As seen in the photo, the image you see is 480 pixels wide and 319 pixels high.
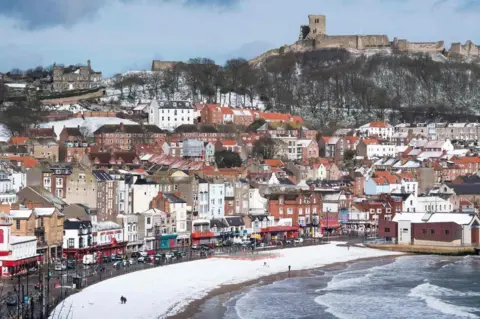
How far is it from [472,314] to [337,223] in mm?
32766

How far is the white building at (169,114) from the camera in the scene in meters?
107

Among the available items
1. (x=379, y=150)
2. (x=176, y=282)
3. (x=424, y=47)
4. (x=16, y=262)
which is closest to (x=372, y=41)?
(x=424, y=47)

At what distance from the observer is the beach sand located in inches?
1607

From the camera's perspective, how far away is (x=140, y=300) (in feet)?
137

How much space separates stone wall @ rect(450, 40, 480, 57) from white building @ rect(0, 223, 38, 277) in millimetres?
119739

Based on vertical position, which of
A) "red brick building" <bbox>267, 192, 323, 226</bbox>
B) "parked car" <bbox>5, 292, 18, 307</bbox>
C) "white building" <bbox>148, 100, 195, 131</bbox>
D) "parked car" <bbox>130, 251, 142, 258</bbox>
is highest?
"white building" <bbox>148, 100, 195, 131</bbox>

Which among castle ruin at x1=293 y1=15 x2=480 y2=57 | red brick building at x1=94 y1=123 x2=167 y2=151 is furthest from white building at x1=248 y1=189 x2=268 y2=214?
castle ruin at x1=293 y1=15 x2=480 y2=57

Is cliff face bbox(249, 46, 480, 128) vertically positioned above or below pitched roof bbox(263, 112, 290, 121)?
above

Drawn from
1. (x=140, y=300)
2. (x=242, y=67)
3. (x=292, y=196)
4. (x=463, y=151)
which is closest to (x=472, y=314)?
(x=140, y=300)

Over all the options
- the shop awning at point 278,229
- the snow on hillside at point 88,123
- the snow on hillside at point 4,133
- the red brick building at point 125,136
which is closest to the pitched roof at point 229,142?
the red brick building at point 125,136

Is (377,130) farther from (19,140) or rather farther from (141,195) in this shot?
(141,195)

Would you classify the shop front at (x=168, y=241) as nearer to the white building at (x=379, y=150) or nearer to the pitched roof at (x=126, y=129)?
the pitched roof at (x=126, y=129)

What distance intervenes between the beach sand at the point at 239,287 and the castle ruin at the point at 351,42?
306 ft

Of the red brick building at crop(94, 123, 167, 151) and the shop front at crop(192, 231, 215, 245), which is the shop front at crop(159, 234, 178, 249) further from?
the red brick building at crop(94, 123, 167, 151)
